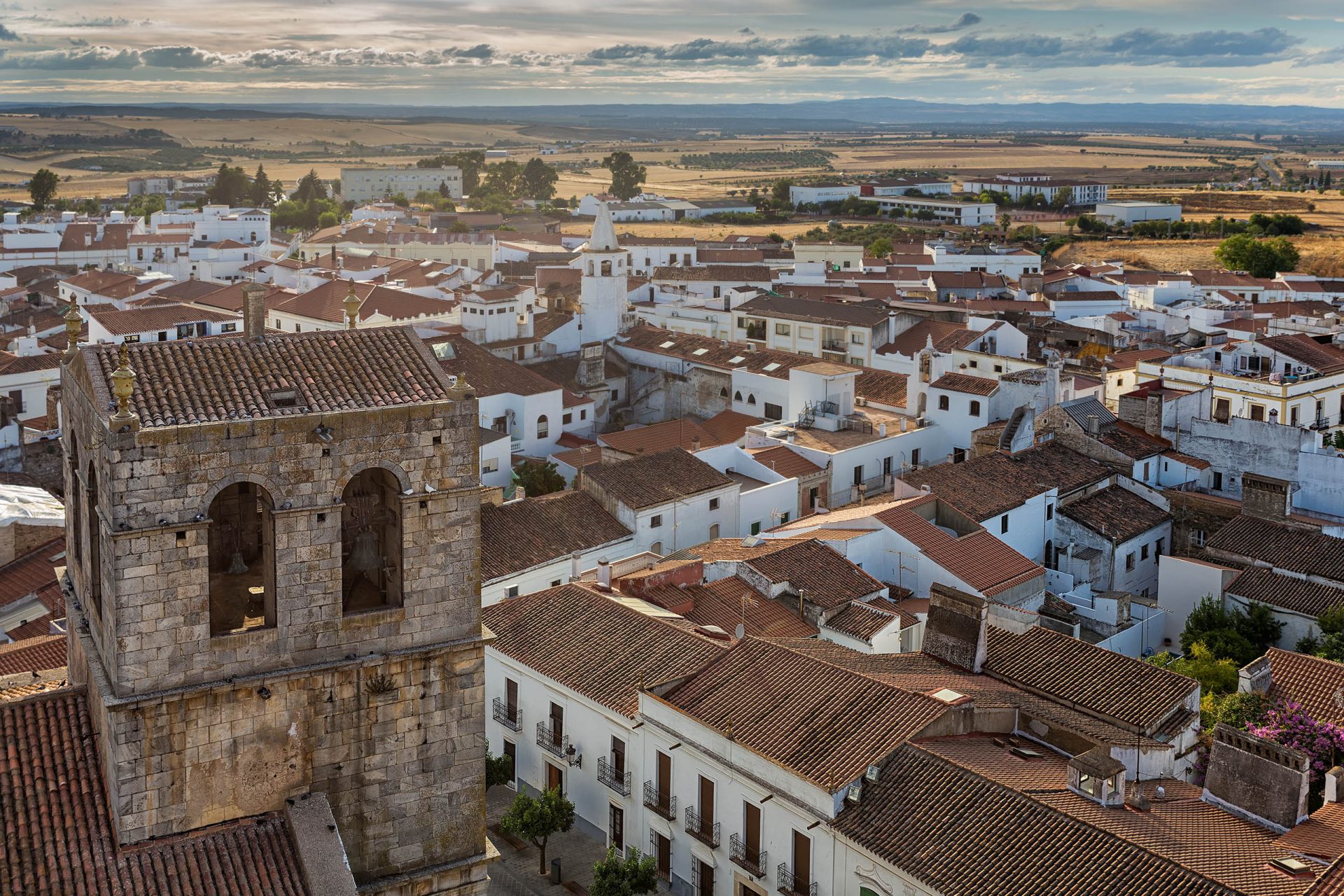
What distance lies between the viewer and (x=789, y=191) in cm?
15850

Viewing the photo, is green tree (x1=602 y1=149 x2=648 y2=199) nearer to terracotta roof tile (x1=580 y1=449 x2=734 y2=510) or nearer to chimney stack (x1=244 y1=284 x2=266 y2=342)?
terracotta roof tile (x1=580 y1=449 x2=734 y2=510)

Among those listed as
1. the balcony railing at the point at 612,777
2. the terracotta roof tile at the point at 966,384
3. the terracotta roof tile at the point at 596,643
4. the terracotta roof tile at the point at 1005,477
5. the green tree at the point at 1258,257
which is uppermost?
the green tree at the point at 1258,257

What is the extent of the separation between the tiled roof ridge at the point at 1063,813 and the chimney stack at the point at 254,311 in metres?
11.4

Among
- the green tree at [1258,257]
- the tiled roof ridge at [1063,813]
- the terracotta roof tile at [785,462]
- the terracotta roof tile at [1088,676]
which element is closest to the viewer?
the tiled roof ridge at [1063,813]

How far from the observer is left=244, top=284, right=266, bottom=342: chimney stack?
14.1m

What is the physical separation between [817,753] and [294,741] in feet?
30.6

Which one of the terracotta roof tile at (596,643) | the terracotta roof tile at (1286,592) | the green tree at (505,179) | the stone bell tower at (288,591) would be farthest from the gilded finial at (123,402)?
the green tree at (505,179)

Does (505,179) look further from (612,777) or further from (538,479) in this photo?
(612,777)

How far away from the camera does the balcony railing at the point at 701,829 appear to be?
2161cm

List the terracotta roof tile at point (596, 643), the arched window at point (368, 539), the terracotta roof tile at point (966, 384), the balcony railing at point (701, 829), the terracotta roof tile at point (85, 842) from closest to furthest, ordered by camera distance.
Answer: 1. the terracotta roof tile at point (85, 842)
2. the arched window at point (368, 539)
3. the balcony railing at point (701, 829)
4. the terracotta roof tile at point (596, 643)
5. the terracotta roof tile at point (966, 384)

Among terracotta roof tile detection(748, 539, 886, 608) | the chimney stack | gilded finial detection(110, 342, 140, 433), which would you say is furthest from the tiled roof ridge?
gilded finial detection(110, 342, 140, 433)

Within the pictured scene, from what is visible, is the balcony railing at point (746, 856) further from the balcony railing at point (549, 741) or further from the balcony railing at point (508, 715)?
the balcony railing at point (508, 715)

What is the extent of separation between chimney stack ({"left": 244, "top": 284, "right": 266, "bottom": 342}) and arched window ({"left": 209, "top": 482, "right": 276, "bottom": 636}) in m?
1.62

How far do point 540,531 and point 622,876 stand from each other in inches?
540
